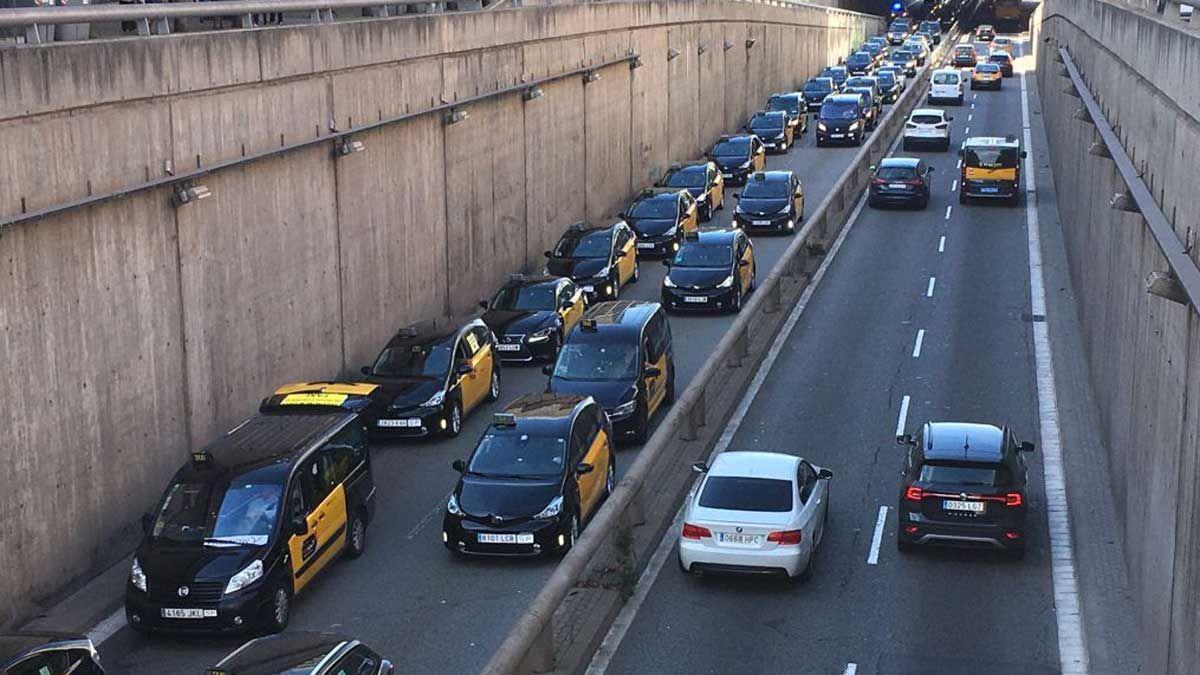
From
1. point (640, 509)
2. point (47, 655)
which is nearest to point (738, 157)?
point (640, 509)

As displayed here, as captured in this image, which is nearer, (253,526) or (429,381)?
(253,526)

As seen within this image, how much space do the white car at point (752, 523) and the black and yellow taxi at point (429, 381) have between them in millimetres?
6733

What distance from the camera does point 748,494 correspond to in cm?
1902

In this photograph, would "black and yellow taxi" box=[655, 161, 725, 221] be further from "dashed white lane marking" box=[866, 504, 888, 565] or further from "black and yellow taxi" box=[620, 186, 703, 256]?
"dashed white lane marking" box=[866, 504, 888, 565]

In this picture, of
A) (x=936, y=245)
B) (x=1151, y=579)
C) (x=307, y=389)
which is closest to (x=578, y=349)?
(x=307, y=389)

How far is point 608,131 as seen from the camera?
45.4 metres

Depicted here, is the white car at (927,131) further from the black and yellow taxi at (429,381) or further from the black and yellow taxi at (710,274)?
the black and yellow taxi at (429,381)

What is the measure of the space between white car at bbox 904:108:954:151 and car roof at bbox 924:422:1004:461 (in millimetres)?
36673

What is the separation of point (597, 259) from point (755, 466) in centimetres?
1652

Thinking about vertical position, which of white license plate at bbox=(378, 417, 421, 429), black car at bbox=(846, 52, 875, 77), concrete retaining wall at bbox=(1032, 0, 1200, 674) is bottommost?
white license plate at bbox=(378, 417, 421, 429)

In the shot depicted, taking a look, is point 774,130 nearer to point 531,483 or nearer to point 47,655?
point 531,483

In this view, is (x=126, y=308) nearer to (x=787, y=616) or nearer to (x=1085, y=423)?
(x=787, y=616)

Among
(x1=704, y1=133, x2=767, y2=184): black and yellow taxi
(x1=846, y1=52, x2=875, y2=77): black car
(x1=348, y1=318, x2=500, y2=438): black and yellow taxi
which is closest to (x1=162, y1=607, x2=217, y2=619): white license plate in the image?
(x1=348, y1=318, x2=500, y2=438): black and yellow taxi

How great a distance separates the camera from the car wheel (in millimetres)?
20281
